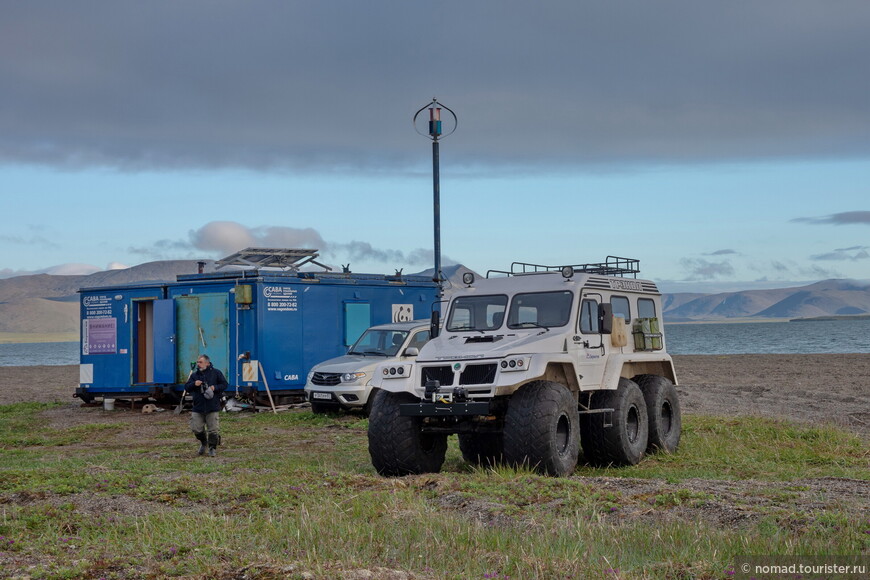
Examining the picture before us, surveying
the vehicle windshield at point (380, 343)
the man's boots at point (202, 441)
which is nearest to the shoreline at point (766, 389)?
the vehicle windshield at point (380, 343)

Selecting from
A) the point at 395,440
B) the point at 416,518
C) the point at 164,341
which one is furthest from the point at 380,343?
the point at 416,518

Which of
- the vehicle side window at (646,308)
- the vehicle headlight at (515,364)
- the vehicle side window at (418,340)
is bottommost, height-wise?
the vehicle headlight at (515,364)

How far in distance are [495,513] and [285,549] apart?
7.23ft

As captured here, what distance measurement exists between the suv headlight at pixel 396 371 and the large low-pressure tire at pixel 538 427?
4.36 ft

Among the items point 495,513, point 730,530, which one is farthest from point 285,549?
point 730,530

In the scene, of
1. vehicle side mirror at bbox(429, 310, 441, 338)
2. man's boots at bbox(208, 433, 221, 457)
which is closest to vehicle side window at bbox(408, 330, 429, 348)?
man's boots at bbox(208, 433, 221, 457)

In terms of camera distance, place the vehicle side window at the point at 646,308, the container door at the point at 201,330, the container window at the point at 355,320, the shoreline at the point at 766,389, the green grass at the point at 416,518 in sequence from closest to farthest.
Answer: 1. the green grass at the point at 416,518
2. the vehicle side window at the point at 646,308
3. the shoreline at the point at 766,389
4. the container door at the point at 201,330
5. the container window at the point at 355,320

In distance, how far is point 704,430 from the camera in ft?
54.0

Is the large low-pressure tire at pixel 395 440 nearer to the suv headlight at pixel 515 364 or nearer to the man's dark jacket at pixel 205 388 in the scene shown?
the suv headlight at pixel 515 364

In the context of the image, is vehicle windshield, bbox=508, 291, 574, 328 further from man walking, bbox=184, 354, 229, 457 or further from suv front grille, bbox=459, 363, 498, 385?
man walking, bbox=184, 354, 229, 457

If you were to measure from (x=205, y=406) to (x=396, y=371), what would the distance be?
435 cm

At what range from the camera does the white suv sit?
19.7m

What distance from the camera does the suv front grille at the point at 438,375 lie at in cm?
1173

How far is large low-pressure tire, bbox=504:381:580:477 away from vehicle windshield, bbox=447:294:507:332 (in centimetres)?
179
